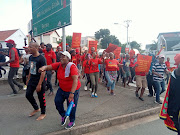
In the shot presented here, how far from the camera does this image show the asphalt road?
3.58m

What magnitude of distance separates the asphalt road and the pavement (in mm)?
237

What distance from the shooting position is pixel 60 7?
6.02 metres

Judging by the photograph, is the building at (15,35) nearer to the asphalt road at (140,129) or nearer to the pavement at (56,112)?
the pavement at (56,112)

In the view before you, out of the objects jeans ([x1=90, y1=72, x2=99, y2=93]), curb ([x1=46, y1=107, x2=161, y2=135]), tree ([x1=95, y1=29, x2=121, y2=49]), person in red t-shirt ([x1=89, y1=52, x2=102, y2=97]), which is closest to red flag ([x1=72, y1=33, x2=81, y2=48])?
person in red t-shirt ([x1=89, y1=52, x2=102, y2=97])

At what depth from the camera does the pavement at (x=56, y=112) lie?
130 inches

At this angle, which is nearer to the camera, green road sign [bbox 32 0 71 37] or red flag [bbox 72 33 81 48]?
green road sign [bbox 32 0 71 37]

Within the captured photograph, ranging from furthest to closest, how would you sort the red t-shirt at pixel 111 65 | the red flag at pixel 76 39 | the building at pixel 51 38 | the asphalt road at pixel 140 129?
the building at pixel 51 38 → the red flag at pixel 76 39 → the red t-shirt at pixel 111 65 → the asphalt road at pixel 140 129

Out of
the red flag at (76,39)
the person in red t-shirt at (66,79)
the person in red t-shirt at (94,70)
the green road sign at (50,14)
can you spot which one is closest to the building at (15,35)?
the green road sign at (50,14)

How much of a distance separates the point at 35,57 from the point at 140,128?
10.6 ft

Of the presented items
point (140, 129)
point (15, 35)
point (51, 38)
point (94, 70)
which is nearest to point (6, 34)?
point (15, 35)

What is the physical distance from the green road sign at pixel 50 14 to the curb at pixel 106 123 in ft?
11.7

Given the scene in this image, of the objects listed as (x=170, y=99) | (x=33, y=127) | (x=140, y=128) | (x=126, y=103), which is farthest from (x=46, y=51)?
(x=170, y=99)

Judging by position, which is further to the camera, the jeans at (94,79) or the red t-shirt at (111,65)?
the red t-shirt at (111,65)

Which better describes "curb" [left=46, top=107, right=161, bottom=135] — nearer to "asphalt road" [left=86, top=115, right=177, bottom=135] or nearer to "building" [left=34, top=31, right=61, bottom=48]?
"asphalt road" [left=86, top=115, right=177, bottom=135]
